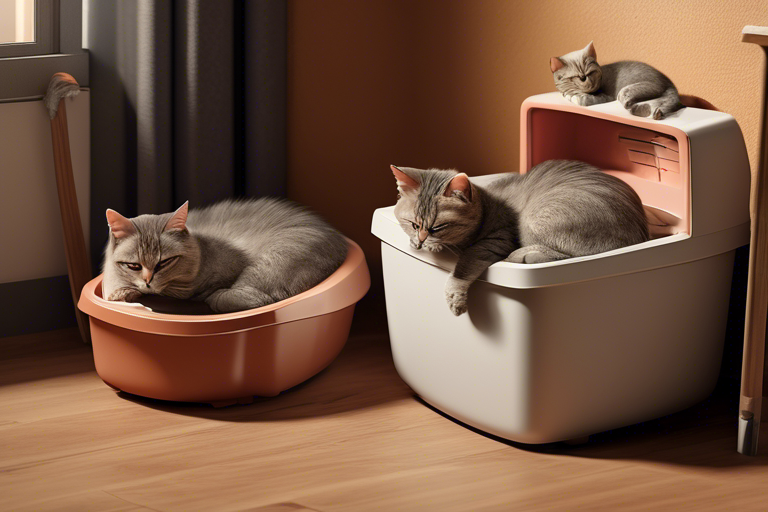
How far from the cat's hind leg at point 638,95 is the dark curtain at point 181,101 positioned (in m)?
0.95

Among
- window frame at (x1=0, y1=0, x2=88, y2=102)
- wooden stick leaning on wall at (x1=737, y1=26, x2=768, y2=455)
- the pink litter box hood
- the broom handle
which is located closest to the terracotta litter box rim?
the pink litter box hood

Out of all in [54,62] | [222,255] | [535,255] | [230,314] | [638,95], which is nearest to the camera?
[535,255]

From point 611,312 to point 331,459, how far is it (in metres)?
0.57

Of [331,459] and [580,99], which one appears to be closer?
[331,459]

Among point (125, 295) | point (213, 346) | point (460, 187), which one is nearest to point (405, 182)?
point (460, 187)

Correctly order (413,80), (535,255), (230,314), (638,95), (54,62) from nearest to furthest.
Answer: (535,255), (638,95), (230,314), (54,62), (413,80)

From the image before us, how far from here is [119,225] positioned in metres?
1.68

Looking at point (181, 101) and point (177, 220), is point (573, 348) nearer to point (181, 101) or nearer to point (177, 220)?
point (177, 220)

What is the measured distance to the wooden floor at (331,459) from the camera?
1388 mm

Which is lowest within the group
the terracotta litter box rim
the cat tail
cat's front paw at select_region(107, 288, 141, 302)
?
the terracotta litter box rim

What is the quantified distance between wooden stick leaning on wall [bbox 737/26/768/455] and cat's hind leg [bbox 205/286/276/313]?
916 millimetres

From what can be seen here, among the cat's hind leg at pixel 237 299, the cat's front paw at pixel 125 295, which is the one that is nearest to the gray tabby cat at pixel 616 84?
the cat's hind leg at pixel 237 299

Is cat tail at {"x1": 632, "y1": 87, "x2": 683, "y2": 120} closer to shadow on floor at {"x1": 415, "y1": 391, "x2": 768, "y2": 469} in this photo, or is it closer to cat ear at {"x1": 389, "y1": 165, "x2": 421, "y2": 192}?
cat ear at {"x1": 389, "y1": 165, "x2": 421, "y2": 192}

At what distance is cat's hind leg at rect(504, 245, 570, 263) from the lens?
1.43 m
